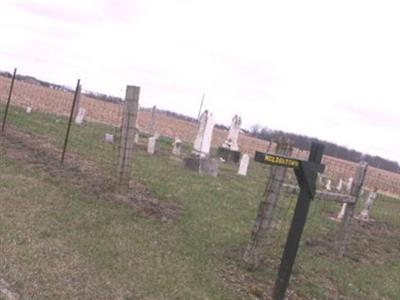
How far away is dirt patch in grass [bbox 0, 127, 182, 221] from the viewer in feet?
30.1

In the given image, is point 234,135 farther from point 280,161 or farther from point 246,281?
point 280,161

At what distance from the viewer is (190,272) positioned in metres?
6.41

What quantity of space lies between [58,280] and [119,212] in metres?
3.09

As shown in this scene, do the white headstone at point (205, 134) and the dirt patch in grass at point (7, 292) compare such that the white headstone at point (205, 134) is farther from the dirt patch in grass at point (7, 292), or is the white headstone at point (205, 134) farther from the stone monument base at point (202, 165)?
the dirt patch in grass at point (7, 292)

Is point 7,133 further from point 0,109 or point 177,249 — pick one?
point 177,249

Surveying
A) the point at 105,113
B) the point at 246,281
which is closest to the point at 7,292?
the point at 246,281

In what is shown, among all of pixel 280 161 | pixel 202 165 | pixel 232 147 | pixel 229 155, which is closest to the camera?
pixel 280 161

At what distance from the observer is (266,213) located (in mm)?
7250

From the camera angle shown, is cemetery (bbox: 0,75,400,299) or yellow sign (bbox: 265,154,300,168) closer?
yellow sign (bbox: 265,154,300,168)

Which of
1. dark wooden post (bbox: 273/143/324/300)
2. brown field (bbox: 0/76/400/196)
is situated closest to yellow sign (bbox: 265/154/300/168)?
dark wooden post (bbox: 273/143/324/300)

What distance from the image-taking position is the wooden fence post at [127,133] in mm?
9797

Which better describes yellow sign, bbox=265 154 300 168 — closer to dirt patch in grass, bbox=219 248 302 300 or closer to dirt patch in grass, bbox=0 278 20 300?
dirt patch in grass, bbox=219 248 302 300

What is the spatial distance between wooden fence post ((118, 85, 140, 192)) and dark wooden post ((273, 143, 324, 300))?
179 inches

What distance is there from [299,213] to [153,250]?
2.17 meters
